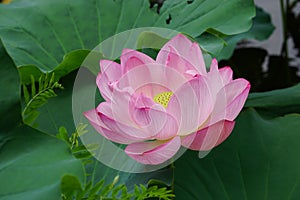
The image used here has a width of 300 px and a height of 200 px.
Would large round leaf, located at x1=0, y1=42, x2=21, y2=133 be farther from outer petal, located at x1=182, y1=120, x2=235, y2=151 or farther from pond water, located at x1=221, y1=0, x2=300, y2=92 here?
pond water, located at x1=221, y1=0, x2=300, y2=92

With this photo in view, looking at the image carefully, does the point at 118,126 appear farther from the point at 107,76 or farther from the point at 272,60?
the point at 272,60

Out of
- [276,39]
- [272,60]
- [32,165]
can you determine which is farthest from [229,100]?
[276,39]

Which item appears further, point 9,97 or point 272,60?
point 272,60

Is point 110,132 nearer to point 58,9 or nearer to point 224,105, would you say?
point 224,105

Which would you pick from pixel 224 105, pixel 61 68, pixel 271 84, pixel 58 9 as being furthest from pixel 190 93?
pixel 271 84

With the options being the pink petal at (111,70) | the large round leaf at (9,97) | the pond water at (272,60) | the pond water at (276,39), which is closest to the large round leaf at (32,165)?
the large round leaf at (9,97)

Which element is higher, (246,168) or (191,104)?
(191,104)

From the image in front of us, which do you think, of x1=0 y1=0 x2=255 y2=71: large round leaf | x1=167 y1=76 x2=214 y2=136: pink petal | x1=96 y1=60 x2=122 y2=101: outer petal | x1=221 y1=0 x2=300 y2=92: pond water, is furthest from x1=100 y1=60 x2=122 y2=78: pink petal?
x1=221 y1=0 x2=300 y2=92: pond water
